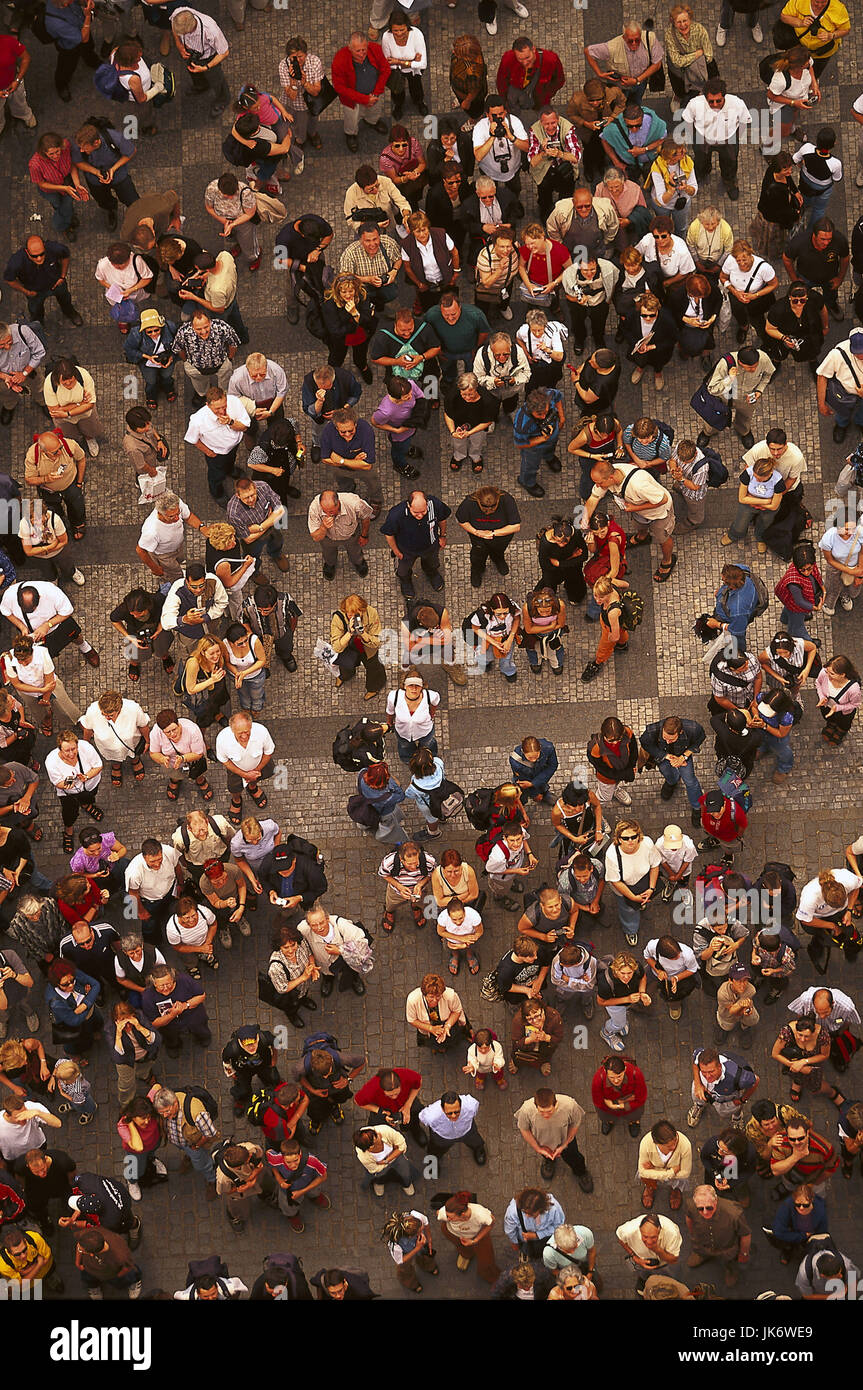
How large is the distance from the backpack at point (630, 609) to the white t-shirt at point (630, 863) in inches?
107

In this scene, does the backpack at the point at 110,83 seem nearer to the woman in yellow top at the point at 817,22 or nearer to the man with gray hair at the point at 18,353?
the man with gray hair at the point at 18,353

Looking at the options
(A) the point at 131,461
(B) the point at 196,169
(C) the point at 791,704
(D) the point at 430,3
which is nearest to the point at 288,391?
(A) the point at 131,461

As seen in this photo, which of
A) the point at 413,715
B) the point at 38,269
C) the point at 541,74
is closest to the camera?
the point at 413,715

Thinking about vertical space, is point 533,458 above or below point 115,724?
above

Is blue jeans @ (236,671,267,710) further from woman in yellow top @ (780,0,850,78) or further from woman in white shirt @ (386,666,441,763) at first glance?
woman in yellow top @ (780,0,850,78)

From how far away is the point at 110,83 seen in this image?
20188 mm

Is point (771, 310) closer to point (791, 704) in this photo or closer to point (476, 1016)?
point (791, 704)

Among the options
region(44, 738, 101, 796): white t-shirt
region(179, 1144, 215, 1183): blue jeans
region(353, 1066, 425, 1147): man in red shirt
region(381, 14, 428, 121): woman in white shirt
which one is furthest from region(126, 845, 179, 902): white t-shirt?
region(381, 14, 428, 121): woman in white shirt

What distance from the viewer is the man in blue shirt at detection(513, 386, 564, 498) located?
1806 cm

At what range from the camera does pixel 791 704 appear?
16750 millimetres

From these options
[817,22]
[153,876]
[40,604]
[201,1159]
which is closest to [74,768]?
[153,876]

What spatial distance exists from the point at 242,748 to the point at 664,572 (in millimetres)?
4978

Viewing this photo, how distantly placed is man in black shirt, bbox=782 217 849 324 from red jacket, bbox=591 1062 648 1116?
8626mm

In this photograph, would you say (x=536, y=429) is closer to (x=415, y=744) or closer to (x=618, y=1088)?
(x=415, y=744)
